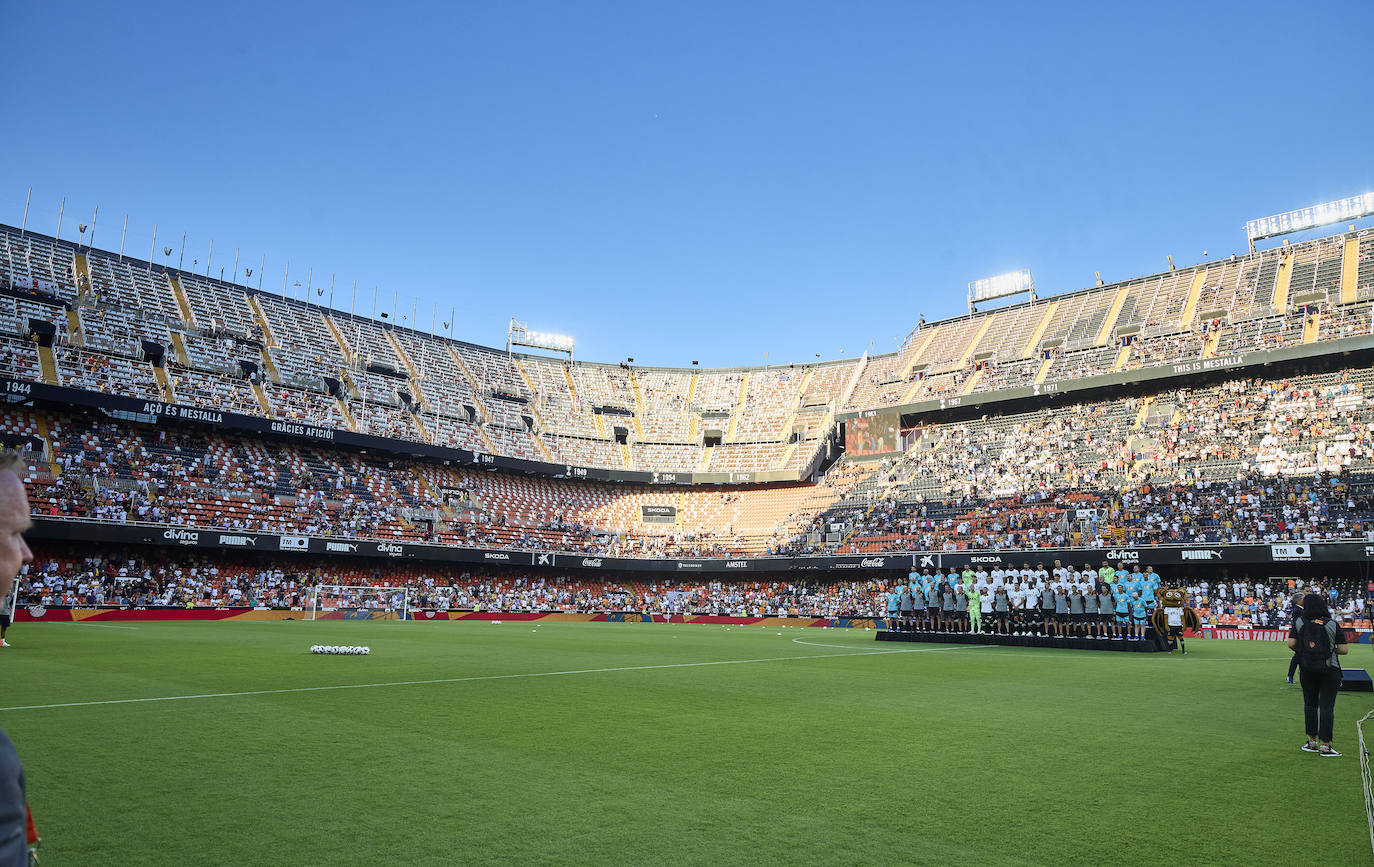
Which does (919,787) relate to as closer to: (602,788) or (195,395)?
(602,788)

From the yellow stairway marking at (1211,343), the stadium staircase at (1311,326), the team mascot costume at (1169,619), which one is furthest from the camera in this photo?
the yellow stairway marking at (1211,343)

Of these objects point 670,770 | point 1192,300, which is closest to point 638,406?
point 1192,300

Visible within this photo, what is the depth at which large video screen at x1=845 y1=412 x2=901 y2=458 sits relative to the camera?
187 ft

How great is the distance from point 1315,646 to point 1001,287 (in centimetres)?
5941

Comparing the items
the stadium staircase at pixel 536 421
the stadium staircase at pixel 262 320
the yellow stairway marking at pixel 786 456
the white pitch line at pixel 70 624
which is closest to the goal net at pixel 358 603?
the white pitch line at pixel 70 624

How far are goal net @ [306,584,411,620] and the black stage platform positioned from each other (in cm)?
2585

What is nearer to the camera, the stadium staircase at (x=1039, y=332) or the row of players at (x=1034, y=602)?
the row of players at (x=1034, y=602)

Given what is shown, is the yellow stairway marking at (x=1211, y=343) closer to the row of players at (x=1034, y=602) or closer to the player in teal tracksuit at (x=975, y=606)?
the row of players at (x=1034, y=602)

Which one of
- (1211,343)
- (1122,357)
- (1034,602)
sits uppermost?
(1211,343)

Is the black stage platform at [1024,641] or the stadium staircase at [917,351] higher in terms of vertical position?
the stadium staircase at [917,351]

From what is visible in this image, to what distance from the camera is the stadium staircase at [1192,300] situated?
160 ft

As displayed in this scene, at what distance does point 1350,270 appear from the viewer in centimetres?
4547

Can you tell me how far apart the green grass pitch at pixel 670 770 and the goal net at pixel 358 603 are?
2809 centimetres

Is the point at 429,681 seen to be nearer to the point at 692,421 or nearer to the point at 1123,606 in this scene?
the point at 1123,606
